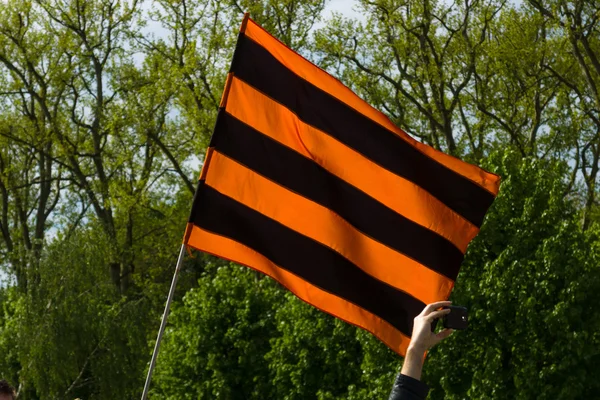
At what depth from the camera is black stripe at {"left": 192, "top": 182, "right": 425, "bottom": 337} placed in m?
8.13

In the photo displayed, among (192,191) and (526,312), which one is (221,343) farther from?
(192,191)

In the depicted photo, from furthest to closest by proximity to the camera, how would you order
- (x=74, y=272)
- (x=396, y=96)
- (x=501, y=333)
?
(x=396, y=96) < (x=74, y=272) < (x=501, y=333)

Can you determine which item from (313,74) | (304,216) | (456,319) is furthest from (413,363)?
(313,74)

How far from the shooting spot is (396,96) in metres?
35.3

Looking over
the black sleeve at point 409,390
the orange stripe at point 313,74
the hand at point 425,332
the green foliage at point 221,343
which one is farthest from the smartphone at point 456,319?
the green foliage at point 221,343

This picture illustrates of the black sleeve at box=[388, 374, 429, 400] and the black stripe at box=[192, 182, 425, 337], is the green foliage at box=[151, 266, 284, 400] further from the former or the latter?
the black sleeve at box=[388, 374, 429, 400]

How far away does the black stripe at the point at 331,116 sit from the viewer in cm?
841

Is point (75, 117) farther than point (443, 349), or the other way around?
point (75, 117)

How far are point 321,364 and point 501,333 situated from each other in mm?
4820

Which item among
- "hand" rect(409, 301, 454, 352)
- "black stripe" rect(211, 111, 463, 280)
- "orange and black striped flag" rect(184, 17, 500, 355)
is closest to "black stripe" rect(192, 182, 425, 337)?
"orange and black striped flag" rect(184, 17, 500, 355)

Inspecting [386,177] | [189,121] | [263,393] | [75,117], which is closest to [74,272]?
[263,393]

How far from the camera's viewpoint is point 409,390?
3.79 meters

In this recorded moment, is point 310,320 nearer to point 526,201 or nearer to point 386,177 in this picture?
point 526,201

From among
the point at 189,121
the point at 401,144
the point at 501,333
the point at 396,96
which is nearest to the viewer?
the point at 401,144
